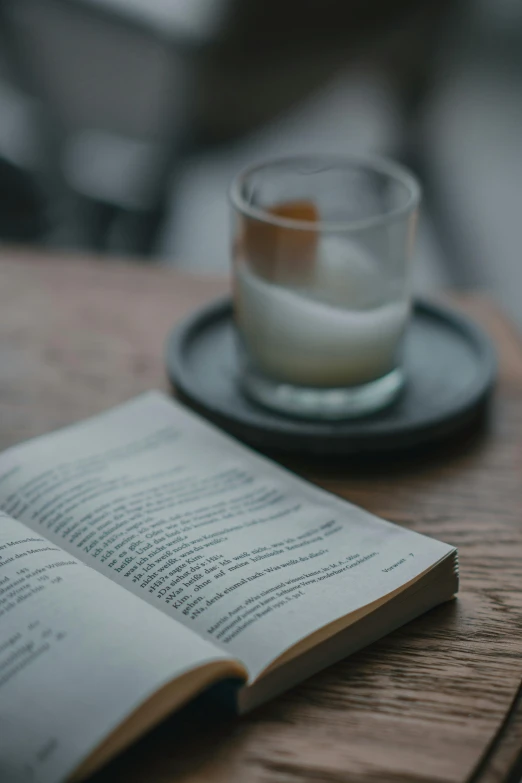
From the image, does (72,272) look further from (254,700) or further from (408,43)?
(408,43)

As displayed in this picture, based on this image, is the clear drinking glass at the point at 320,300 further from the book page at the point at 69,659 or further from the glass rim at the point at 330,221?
the book page at the point at 69,659

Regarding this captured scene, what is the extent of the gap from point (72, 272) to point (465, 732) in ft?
2.09

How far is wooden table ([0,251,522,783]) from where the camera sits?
0.42 meters

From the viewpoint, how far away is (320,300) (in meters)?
0.66

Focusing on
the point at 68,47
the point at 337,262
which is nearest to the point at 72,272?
the point at 337,262

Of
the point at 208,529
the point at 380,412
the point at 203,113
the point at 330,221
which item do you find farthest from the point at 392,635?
the point at 203,113

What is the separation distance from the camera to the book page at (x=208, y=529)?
1.53ft

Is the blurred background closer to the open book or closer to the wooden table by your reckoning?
the wooden table

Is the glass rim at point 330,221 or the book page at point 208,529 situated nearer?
the book page at point 208,529

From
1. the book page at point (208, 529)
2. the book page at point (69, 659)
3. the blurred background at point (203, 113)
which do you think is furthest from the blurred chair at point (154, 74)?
the book page at point (69, 659)

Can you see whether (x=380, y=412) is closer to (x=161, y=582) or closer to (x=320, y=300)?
(x=320, y=300)

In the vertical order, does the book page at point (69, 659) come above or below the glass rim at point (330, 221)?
below

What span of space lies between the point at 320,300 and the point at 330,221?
13cm

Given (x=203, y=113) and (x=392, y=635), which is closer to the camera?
(x=392, y=635)
